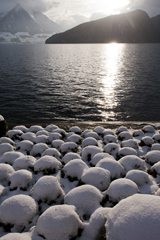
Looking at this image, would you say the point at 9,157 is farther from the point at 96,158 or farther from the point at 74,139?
the point at 74,139

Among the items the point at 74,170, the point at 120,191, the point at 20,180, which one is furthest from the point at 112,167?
the point at 20,180

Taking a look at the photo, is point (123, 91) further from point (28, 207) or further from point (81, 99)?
point (28, 207)

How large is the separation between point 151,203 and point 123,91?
5042 centimetres

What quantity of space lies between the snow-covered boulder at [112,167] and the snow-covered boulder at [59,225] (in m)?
5.29

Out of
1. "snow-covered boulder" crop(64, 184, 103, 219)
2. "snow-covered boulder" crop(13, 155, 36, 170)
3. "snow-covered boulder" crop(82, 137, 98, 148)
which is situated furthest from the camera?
"snow-covered boulder" crop(82, 137, 98, 148)

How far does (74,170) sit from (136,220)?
314 inches

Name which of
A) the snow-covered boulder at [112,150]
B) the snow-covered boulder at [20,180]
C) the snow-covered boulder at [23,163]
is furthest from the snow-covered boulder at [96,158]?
the snow-covered boulder at [20,180]

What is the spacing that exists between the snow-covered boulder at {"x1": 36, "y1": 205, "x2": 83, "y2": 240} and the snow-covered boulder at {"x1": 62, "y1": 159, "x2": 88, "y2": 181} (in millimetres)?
5063

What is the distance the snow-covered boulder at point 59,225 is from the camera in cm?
1005

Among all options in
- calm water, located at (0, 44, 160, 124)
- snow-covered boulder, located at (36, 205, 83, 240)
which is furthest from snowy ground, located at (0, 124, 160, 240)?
calm water, located at (0, 44, 160, 124)

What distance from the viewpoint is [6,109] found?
45.0 meters

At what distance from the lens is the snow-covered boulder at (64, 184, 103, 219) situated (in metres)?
12.0

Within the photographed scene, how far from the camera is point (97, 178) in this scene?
47.6ft

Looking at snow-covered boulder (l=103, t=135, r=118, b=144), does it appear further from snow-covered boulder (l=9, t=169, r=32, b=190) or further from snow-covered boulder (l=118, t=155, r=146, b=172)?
snow-covered boulder (l=9, t=169, r=32, b=190)
